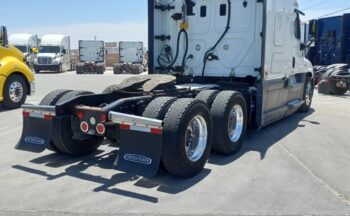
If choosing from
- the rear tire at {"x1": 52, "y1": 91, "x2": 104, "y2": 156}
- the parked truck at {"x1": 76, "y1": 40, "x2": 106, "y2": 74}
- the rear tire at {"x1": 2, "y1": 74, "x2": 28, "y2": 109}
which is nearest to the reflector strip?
the rear tire at {"x1": 52, "y1": 91, "x2": 104, "y2": 156}

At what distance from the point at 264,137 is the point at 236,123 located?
1.21 metres

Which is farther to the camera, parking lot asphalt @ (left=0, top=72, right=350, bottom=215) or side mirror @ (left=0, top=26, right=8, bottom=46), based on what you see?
side mirror @ (left=0, top=26, right=8, bottom=46)

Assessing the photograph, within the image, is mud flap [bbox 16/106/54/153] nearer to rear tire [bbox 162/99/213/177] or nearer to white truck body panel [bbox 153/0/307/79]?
rear tire [bbox 162/99/213/177]

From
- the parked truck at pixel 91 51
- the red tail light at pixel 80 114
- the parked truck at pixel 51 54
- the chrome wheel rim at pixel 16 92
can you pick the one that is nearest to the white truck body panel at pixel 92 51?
the parked truck at pixel 91 51

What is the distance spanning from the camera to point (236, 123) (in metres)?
6.87

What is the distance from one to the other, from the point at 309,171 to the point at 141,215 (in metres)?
2.75

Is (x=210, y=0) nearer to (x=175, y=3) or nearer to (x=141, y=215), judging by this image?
(x=175, y=3)

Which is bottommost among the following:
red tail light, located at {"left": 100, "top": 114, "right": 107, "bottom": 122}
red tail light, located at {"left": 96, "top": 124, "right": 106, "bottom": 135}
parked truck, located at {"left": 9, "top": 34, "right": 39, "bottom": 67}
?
red tail light, located at {"left": 96, "top": 124, "right": 106, "bottom": 135}

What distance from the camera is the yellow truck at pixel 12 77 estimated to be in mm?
10781

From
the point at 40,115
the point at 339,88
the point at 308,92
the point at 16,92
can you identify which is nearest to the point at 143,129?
the point at 40,115

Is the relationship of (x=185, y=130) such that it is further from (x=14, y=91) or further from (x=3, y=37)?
(x=3, y=37)

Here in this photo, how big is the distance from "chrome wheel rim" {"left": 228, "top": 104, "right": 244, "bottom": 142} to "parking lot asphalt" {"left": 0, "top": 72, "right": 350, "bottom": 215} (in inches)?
12.3

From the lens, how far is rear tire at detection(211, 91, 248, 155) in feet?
20.3

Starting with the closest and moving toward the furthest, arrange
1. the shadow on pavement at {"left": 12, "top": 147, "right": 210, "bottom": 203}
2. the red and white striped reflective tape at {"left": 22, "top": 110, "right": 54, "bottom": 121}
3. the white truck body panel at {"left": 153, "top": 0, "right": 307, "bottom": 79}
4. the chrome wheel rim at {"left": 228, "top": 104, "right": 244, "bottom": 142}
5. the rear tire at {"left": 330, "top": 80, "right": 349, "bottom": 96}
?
the shadow on pavement at {"left": 12, "top": 147, "right": 210, "bottom": 203}, the red and white striped reflective tape at {"left": 22, "top": 110, "right": 54, "bottom": 121}, the chrome wheel rim at {"left": 228, "top": 104, "right": 244, "bottom": 142}, the white truck body panel at {"left": 153, "top": 0, "right": 307, "bottom": 79}, the rear tire at {"left": 330, "top": 80, "right": 349, "bottom": 96}
